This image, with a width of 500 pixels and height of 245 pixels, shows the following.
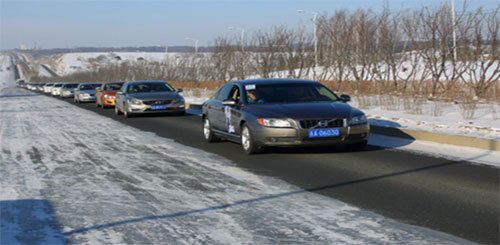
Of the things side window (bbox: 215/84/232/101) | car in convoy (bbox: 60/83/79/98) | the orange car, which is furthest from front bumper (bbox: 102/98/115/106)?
car in convoy (bbox: 60/83/79/98)

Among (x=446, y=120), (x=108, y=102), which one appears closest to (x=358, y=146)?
(x=446, y=120)

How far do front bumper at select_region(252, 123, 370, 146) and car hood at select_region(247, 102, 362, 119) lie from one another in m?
0.25

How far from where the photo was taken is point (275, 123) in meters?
10.3

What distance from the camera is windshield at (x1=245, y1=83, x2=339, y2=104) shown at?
1134 centimetres

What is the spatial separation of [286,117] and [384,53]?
20.2 m

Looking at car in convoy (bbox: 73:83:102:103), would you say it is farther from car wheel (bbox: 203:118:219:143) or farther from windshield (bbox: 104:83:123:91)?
car wheel (bbox: 203:118:219:143)

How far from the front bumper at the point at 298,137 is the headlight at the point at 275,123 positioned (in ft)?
0.19

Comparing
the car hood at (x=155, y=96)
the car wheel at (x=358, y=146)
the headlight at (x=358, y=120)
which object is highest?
the headlight at (x=358, y=120)

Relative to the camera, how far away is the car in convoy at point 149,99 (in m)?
21.5

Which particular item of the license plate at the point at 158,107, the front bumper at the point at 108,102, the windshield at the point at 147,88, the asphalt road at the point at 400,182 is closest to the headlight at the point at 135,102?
the license plate at the point at 158,107

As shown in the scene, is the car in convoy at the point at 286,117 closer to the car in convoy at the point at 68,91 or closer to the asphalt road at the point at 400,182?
the asphalt road at the point at 400,182

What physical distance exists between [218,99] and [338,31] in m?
21.0

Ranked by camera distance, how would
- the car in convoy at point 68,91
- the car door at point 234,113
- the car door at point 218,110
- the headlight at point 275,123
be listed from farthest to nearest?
the car in convoy at point 68,91, the car door at point 218,110, the car door at point 234,113, the headlight at point 275,123

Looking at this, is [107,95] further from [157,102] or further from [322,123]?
[322,123]
